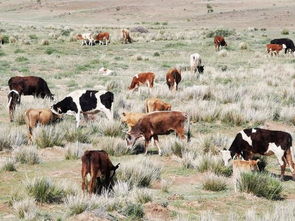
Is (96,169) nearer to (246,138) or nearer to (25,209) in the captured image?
(25,209)

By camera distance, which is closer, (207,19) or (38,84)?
(38,84)

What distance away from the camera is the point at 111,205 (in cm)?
820

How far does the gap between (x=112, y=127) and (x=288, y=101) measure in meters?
9.34

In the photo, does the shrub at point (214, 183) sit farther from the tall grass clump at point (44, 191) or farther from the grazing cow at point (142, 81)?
the grazing cow at point (142, 81)

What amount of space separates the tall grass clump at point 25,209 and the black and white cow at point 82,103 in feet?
22.4

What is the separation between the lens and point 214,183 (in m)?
9.89

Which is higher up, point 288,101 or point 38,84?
point 38,84

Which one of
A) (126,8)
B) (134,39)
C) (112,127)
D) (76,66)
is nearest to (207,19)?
(126,8)

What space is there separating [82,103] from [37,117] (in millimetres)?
1503

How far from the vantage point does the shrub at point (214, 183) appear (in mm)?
9883

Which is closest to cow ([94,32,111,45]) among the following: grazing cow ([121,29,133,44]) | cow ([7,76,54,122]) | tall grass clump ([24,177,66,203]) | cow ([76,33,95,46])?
cow ([76,33,95,46])

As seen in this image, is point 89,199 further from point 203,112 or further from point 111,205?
point 203,112

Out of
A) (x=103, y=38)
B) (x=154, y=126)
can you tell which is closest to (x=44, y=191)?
(x=154, y=126)

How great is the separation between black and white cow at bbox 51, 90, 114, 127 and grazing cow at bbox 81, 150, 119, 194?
588 cm
